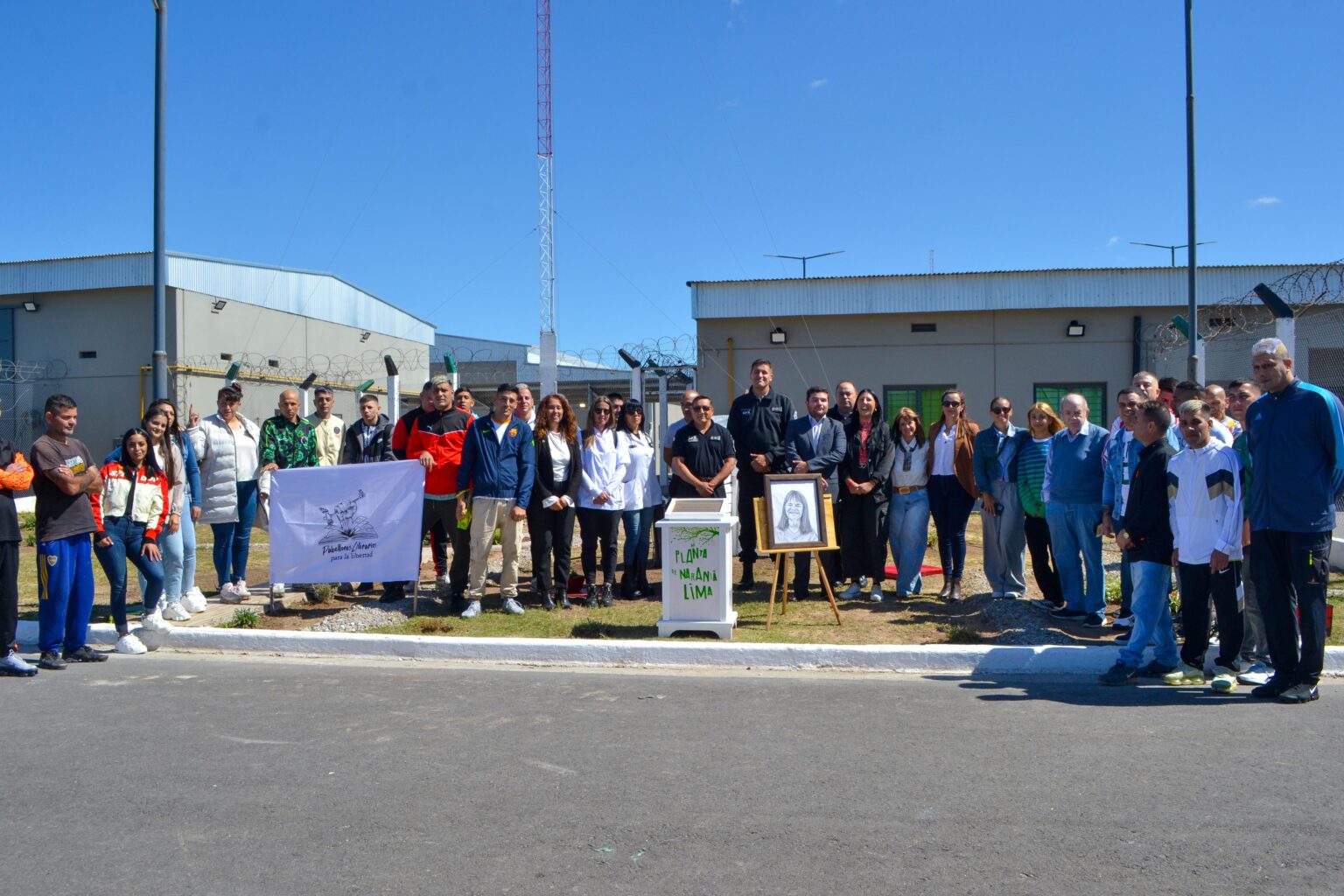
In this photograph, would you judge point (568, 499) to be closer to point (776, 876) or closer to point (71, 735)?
point (71, 735)

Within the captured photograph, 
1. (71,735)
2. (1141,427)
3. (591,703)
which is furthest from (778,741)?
(71,735)

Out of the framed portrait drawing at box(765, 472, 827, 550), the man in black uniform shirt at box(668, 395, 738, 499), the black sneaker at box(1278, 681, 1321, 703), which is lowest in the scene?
the black sneaker at box(1278, 681, 1321, 703)

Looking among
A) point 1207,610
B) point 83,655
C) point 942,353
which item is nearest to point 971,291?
point 942,353

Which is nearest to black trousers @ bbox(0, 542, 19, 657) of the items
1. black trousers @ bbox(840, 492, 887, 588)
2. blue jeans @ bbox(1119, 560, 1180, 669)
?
black trousers @ bbox(840, 492, 887, 588)

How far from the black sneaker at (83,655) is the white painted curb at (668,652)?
513 mm

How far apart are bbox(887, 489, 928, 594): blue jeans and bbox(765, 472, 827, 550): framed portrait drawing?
3.55 ft

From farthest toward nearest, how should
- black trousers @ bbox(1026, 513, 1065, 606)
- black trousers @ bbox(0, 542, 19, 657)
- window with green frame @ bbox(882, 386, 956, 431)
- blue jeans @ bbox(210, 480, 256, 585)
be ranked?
window with green frame @ bbox(882, 386, 956, 431)
blue jeans @ bbox(210, 480, 256, 585)
black trousers @ bbox(1026, 513, 1065, 606)
black trousers @ bbox(0, 542, 19, 657)

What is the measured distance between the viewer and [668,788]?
4598mm

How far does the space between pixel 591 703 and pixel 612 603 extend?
3113 mm

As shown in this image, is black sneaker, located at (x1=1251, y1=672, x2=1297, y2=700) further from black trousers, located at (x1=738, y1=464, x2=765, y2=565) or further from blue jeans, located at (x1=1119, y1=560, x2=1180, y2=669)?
black trousers, located at (x1=738, y1=464, x2=765, y2=565)

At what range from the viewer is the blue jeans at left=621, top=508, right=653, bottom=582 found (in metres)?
9.42

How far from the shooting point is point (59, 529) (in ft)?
23.9

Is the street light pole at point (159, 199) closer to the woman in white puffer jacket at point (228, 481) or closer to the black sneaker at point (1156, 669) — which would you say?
the woman in white puffer jacket at point (228, 481)

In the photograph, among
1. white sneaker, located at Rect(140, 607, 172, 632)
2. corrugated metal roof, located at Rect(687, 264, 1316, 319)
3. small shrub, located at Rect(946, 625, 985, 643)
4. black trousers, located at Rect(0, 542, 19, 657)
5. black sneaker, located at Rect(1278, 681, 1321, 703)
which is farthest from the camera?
corrugated metal roof, located at Rect(687, 264, 1316, 319)
